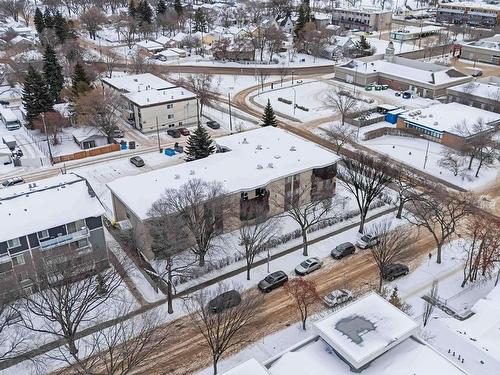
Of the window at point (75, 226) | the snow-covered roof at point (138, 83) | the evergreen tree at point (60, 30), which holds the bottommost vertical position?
the window at point (75, 226)

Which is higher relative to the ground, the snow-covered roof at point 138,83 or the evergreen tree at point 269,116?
the snow-covered roof at point 138,83

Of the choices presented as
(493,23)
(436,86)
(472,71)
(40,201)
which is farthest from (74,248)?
(493,23)

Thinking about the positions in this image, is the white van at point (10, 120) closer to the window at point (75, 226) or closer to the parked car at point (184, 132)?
the parked car at point (184, 132)

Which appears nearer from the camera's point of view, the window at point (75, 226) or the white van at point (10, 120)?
the window at point (75, 226)

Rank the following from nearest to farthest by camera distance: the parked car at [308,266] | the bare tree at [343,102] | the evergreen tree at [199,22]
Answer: the parked car at [308,266]
the bare tree at [343,102]
the evergreen tree at [199,22]

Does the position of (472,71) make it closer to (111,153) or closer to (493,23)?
(493,23)

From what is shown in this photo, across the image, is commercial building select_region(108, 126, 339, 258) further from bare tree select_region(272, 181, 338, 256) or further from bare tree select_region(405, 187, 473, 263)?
bare tree select_region(405, 187, 473, 263)

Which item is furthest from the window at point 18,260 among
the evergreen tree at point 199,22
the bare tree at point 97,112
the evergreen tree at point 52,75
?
the evergreen tree at point 199,22
